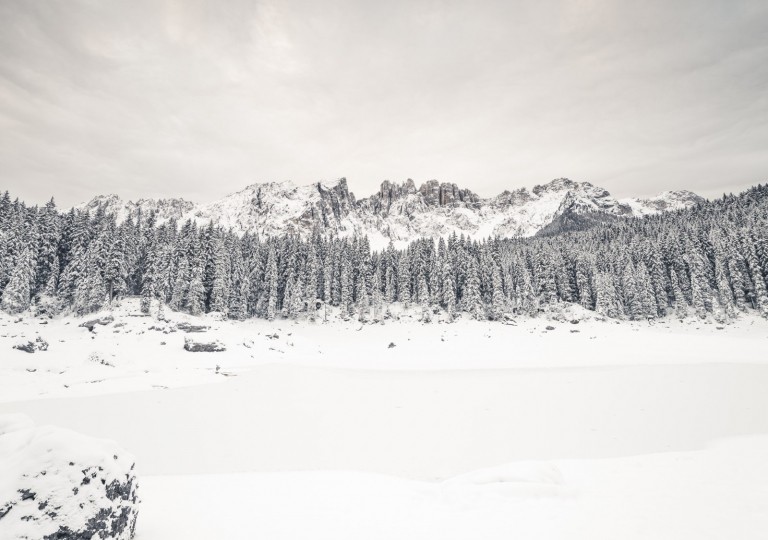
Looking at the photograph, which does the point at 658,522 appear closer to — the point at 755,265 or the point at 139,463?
the point at 139,463

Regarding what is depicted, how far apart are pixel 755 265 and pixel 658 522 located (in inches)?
3547

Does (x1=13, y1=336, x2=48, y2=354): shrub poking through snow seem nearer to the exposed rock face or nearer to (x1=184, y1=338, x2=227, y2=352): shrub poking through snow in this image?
(x1=184, y1=338, x2=227, y2=352): shrub poking through snow

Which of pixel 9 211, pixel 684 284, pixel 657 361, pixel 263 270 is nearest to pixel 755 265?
pixel 684 284

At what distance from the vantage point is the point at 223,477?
8.77 m

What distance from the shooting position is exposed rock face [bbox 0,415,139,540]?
404cm

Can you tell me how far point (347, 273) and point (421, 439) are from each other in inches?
2609

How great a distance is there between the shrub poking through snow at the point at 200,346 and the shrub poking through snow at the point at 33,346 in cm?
990

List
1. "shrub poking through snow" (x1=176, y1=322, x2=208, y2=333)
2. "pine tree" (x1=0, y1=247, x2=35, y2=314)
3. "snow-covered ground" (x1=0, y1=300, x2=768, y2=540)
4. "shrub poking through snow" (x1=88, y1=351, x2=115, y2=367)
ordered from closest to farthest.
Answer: "snow-covered ground" (x1=0, y1=300, x2=768, y2=540), "shrub poking through snow" (x1=88, y1=351, x2=115, y2=367), "shrub poking through snow" (x1=176, y1=322, x2=208, y2=333), "pine tree" (x1=0, y1=247, x2=35, y2=314)

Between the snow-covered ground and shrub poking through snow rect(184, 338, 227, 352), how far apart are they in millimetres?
1118

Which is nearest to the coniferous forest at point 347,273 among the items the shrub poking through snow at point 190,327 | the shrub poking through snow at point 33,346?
the shrub poking through snow at point 190,327

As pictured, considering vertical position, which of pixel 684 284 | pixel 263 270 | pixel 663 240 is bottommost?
pixel 684 284

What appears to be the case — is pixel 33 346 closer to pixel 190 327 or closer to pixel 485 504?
pixel 190 327

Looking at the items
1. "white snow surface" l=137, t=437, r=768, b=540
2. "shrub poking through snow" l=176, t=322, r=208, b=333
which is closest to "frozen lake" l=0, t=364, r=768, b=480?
"white snow surface" l=137, t=437, r=768, b=540

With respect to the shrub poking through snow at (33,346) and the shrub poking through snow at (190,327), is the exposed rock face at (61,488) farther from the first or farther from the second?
the shrub poking through snow at (190,327)
